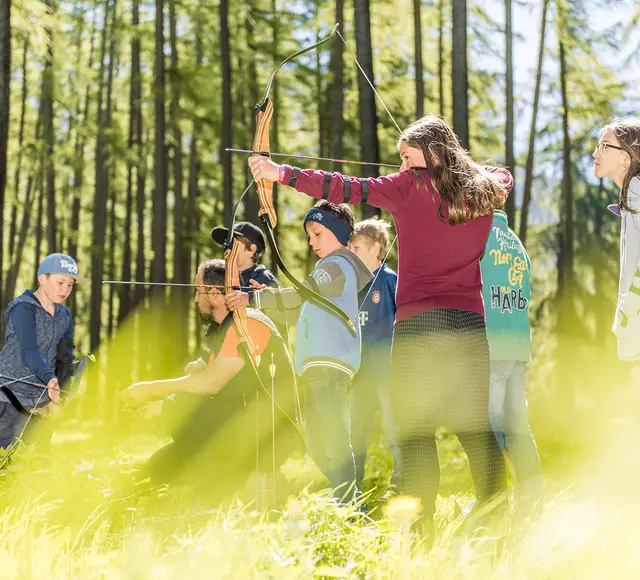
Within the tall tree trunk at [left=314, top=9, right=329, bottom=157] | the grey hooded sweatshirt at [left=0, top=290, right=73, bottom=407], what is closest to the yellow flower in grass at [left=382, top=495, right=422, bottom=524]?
the grey hooded sweatshirt at [left=0, top=290, right=73, bottom=407]

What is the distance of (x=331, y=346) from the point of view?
14.3 feet

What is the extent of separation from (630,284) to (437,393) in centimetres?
95

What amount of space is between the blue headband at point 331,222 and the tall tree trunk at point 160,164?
10.2m

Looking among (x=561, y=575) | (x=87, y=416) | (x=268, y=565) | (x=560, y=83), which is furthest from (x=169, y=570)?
(x=87, y=416)

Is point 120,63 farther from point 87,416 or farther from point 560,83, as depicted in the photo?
point 560,83

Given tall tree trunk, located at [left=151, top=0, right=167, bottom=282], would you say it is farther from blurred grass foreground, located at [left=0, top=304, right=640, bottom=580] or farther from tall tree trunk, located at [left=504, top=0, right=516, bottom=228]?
blurred grass foreground, located at [left=0, top=304, right=640, bottom=580]

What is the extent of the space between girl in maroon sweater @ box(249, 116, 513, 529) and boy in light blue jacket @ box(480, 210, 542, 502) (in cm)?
75

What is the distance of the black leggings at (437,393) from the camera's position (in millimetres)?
3221

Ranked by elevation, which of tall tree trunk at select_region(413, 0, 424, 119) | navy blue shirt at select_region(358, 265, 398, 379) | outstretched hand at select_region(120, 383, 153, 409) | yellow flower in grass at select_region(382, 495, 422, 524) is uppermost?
tall tree trunk at select_region(413, 0, 424, 119)

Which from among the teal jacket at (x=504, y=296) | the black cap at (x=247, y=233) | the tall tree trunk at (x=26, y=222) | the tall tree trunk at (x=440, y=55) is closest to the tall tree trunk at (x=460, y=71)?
the black cap at (x=247, y=233)

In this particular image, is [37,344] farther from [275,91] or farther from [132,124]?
[132,124]

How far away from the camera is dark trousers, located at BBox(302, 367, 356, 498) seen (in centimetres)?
424

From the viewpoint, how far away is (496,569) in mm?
2949

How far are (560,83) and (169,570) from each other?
1521 centimetres
